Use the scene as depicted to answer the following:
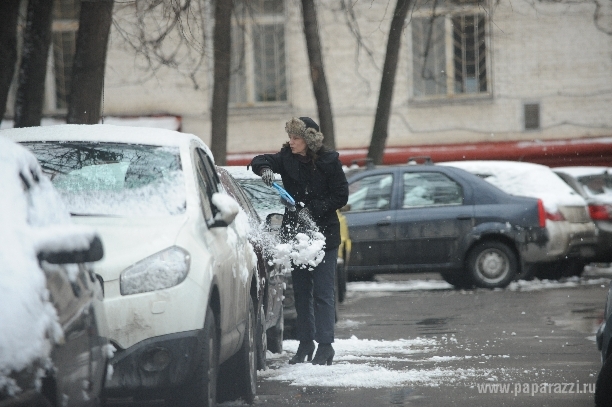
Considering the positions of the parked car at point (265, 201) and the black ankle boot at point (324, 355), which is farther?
the parked car at point (265, 201)

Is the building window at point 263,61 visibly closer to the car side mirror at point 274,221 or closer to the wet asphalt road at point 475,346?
the wet asphalt road at point 475,346

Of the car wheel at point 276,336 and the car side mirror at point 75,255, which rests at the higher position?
the car side mirror at point 75,255

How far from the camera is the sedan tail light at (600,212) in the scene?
17953 millimetres

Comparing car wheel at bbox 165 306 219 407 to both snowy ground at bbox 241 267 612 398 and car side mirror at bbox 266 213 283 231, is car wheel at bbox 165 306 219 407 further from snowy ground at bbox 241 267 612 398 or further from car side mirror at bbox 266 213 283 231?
car side mirror at bbox 266 213 283 231

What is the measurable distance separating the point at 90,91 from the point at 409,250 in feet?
16.1

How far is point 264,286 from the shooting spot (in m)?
9.41

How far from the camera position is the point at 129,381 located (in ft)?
20.8

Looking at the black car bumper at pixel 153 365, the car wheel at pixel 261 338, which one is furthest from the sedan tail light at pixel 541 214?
the black car bumper at pixel 153 365

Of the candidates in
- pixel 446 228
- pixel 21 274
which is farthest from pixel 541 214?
pixel 21 274

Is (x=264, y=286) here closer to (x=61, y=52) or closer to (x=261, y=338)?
(x=261, y=338)

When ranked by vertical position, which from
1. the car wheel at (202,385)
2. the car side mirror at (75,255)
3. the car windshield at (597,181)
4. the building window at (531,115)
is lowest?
the car wheel at (202,385)

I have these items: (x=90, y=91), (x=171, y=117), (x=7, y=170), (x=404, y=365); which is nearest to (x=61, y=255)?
(x=7, y=170)

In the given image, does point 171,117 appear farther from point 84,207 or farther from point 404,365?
point 84,207

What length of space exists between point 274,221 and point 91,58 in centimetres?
460
